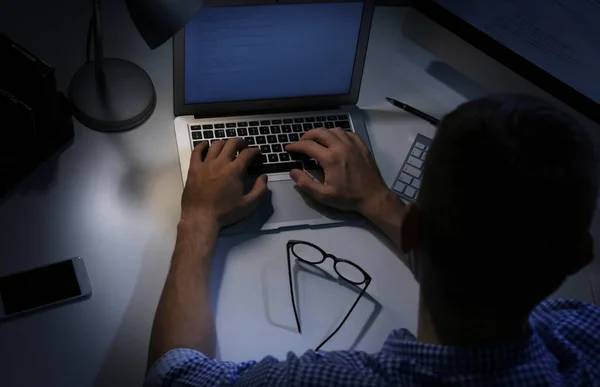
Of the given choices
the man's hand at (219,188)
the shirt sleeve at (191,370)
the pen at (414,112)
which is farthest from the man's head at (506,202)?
the pen at (414,112)

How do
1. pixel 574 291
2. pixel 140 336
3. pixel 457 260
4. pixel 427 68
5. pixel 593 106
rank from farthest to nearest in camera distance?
pixel 427 68
pixel 593 106
pixel 574 291
pixel 140 336
pixel 457 260

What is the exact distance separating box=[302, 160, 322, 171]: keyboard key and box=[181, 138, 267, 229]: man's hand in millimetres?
82

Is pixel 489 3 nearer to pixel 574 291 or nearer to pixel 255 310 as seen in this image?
pixel 574 291

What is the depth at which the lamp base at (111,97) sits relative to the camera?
1.25m

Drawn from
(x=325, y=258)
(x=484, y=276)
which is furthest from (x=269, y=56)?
(x=484, y=276)

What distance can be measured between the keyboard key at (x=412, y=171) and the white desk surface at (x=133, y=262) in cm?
2

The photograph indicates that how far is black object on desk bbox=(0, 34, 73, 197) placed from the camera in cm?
110

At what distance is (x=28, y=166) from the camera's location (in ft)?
3.86

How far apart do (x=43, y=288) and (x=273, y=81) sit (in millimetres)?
500

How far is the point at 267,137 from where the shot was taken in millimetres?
1260

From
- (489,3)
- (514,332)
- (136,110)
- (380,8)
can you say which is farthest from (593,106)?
(136,110)

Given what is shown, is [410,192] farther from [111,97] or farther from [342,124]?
[111,97]

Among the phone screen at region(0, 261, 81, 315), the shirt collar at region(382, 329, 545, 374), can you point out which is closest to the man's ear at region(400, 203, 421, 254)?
the shirt collar at region(382, 329, 545, 374)

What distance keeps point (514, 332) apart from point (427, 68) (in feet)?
2.36
